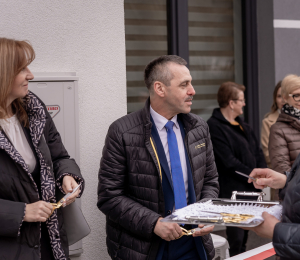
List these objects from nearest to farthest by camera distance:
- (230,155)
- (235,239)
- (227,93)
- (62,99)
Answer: (62,99), (230,155), (235,239), (227,93)

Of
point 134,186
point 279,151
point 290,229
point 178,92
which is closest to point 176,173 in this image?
point 134,186

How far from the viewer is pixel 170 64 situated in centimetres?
261

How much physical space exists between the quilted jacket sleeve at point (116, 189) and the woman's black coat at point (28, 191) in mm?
181

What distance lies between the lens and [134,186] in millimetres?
2463

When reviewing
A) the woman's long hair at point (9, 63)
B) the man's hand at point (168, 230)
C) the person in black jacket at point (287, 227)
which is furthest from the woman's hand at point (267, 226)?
the woman's long hair at point (9, 63)

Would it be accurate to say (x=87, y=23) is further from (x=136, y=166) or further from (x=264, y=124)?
(x=264, y=124)

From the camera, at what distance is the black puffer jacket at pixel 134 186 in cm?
238

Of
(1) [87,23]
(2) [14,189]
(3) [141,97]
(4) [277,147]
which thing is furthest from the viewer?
(3) [141,97]

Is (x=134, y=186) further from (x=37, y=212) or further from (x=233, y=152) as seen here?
(x=233, y=152)

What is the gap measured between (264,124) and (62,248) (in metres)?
3.62

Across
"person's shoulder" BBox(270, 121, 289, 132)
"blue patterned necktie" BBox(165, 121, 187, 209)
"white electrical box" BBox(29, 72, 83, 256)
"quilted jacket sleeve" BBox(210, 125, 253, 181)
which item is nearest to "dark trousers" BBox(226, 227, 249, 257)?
"quilted jacket sleeve" BBox(210, 125, 253, 181)

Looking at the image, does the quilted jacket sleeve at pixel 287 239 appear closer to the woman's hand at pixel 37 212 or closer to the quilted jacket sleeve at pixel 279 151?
the woman's hand at pixel 37 212

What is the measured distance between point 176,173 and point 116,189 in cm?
38

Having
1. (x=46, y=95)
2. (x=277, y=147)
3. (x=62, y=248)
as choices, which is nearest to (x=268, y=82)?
(x=277, y=147)
